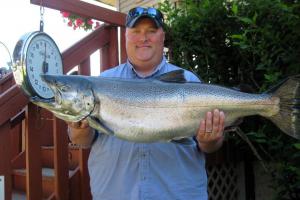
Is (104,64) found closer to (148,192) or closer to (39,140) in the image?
(39,140)

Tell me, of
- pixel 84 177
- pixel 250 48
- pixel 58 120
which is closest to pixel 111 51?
pixel 58 120

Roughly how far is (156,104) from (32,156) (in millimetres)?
1347

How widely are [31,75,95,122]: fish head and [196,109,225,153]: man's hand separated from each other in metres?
0.66

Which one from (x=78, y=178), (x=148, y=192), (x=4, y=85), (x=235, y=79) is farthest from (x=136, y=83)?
(x=4, y=85)

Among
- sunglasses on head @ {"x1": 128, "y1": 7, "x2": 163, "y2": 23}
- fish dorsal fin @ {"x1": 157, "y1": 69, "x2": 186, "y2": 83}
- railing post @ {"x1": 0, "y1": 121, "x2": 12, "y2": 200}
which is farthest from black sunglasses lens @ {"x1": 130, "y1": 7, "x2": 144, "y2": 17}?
railing post @ {"x1": 0, "y1": 121, "x2": 12, "y2": 200}

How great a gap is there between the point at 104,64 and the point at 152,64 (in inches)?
64.0

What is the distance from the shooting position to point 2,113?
3.09m

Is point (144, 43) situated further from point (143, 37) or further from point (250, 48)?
point (250, 48)

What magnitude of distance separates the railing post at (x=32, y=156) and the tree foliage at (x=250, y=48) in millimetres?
1680

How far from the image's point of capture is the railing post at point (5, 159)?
3076 mm

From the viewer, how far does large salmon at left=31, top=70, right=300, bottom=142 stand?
2.35m

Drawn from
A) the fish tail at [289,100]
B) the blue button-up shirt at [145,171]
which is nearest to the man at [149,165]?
the blue button-up shirt at [145,171]

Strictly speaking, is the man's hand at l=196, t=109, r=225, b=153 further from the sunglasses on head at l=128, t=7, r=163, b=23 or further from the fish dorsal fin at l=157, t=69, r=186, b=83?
the sunglasses on head at l=128, t=7, r=163, b=23

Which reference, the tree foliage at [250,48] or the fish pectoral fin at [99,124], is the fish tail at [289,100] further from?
the fish pectoral fin at [99,124]
